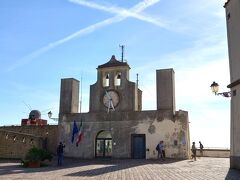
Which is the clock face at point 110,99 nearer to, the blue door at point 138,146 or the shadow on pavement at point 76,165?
the blue door at point 138,146

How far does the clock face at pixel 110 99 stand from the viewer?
30.6m

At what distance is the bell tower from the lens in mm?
30203

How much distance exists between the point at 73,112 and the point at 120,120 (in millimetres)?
5906

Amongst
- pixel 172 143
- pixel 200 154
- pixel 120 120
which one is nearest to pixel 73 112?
pixel 120 120

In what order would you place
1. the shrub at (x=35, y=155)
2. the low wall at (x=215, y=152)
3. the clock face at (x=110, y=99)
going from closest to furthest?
the shrub at (x=35, y=155) → the clock face at (x=110, y=99) → the low wall at (x=215, y=152)

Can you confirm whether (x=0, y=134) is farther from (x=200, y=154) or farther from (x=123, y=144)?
(x=200, y=154)

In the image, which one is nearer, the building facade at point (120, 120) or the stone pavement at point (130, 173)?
the stone pavement at point (130, 173)

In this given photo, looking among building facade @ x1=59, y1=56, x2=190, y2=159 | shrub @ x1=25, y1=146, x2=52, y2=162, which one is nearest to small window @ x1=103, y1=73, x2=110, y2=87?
building facade @ x1=59, y1=56, x2=190, y2=159

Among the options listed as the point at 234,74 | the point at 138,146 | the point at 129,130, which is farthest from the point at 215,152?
the point at 234,74

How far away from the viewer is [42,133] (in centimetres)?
3400

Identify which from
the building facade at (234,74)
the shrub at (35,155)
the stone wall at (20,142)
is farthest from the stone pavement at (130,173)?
the stone wall at (20,142)

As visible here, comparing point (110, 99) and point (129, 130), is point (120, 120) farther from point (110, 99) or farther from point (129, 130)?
point (110, 99)

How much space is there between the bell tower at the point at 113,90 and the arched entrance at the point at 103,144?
8.21 ft

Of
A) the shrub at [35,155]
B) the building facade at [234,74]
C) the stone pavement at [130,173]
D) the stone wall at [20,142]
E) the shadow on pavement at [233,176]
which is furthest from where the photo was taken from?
the stone wall at [20,142]
